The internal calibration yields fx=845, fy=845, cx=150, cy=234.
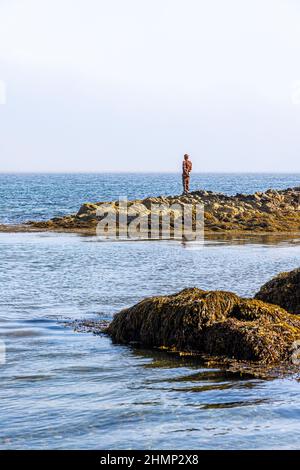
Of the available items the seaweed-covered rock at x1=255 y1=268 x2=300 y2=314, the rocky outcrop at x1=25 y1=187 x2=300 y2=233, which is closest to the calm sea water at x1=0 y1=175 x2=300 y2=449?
the seaweed-covered rock at x1=255 y1=268 x2=300 y2=314

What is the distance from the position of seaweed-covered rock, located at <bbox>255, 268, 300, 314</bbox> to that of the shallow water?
8.96 ft

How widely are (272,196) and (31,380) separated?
31.2 meters

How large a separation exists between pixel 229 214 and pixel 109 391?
25578 mm

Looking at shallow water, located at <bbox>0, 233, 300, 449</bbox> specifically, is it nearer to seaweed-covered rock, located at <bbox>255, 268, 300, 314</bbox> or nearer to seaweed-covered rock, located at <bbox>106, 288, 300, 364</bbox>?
seaweed-covered rock, located at <bbox>106, 288, 300, 364</bbox>

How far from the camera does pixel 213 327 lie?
35.9 ft

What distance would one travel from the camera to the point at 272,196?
39875 mm

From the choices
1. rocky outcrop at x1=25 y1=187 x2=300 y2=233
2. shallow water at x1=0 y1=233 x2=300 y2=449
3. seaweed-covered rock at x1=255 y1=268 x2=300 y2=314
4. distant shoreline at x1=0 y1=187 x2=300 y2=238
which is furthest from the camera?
rocky outcrop at x1=25 y1=187 x2=300 y2=233

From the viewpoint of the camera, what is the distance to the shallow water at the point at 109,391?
25.5 ft

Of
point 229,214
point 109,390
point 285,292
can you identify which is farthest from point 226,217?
point 109,390

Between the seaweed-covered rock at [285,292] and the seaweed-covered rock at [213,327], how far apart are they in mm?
1424

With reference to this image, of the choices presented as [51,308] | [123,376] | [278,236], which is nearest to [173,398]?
[123,376]

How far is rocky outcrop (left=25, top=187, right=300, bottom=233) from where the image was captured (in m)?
32.8

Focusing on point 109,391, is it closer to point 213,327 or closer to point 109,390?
point 109,390

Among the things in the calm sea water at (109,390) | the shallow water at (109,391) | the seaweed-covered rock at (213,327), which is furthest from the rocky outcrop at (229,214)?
the seaweed-covered rock at (213,327)
